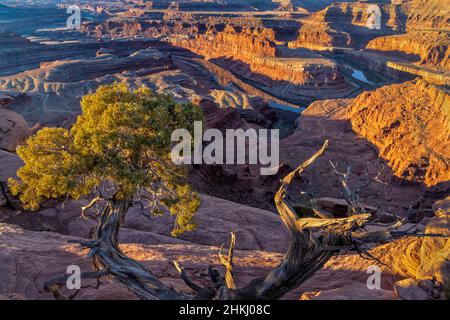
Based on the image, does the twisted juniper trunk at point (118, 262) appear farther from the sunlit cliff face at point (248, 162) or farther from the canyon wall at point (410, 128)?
the canyon wall at point (410, 128)

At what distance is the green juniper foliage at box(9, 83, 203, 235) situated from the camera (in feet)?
34.6

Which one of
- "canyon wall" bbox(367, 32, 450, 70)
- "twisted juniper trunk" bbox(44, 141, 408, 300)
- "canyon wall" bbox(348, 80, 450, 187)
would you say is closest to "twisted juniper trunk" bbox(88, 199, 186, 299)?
"twisted juniper trunk" bbox(44, 141, 408, 300)

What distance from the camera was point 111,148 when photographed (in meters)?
10.7

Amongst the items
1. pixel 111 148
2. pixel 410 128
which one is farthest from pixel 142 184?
pixel 410 128

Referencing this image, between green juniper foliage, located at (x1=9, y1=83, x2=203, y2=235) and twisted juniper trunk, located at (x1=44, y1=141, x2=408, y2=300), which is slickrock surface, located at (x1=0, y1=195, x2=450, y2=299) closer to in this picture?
twisted juniper trunk, located at (x1=44, y1=141, x2=408, y2=300)

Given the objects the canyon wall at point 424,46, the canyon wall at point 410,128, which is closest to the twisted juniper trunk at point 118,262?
the canyon wall at point 410,128

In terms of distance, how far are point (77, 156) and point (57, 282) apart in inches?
148

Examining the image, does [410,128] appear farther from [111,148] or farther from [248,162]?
[111,148]

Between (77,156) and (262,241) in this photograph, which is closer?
(77,156)

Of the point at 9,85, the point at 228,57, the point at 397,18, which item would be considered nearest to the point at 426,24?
the point at 397,18
